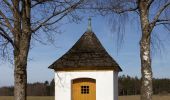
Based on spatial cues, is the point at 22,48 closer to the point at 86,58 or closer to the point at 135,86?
the point at 86,58

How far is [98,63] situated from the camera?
72.6 feet

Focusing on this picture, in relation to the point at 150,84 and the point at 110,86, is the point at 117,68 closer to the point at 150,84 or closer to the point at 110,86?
the point at 110,86

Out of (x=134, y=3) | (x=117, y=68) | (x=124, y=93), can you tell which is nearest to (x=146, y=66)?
(x=134, y=3)

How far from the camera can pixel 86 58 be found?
73.8 feet

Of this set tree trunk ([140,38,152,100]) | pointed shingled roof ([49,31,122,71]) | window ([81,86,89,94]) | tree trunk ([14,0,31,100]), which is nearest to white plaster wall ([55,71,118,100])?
pointed shingled roof ([49,31,122,71])

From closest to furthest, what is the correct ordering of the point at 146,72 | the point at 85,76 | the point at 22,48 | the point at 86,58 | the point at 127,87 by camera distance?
1. the point at 146,72
2. the point at 22,48
3. the point at 85,76
4. the point at 86,58
5. the point at 127,87

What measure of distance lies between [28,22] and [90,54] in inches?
222

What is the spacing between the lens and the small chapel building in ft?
72.4

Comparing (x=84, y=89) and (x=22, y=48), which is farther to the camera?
(x=84, y=89)

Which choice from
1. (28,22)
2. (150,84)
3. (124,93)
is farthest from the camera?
(124,93)

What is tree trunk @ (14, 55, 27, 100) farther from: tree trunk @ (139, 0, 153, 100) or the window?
the window

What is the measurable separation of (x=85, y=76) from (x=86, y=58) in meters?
0.93

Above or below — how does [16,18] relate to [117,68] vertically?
above

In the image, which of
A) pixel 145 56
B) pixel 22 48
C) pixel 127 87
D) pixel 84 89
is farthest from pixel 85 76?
pixel 127 87
